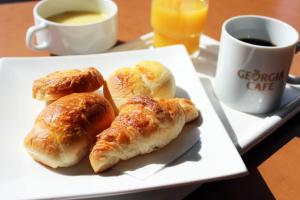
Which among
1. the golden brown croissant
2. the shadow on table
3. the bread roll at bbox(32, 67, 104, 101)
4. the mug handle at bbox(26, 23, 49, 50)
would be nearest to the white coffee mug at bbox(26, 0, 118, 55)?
the mug handle at bbox(26, 23, 49, 50)

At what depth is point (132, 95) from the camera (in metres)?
0.72

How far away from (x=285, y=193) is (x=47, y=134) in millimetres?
399

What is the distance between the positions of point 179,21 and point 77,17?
283 millimetres

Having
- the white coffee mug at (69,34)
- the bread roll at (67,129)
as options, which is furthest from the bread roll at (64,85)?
the white coffee mug at (69,34)

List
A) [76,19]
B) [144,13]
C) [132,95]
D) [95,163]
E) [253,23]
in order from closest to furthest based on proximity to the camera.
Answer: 1. [95,163]
2. [132,95]
3. [253,23]
4. [76,19]
5. [144,13]

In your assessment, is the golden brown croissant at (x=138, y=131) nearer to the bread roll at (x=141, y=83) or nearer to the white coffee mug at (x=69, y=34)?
the bread roll at (x=141, y=83)

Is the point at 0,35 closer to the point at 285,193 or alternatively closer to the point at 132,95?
the point at 132,95

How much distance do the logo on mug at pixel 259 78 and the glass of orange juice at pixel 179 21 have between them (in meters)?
0.26

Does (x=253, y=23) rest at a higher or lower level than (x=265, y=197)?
higher

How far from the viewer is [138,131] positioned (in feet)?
2.04

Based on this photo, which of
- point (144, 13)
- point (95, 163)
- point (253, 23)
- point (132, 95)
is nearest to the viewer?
point (95, 163)

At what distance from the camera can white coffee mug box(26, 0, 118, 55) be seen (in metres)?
0.94

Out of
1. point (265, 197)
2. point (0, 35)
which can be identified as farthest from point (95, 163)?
point (0, 35)

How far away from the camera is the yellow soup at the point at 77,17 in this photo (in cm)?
103
